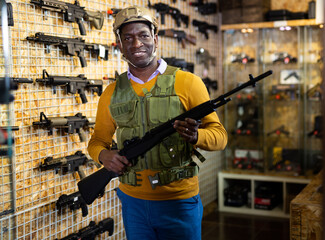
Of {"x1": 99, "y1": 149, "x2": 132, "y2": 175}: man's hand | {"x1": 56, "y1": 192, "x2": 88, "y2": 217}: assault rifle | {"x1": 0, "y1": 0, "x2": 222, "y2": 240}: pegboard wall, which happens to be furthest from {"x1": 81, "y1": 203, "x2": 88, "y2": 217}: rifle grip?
{"x1": 99, "y1": 149, "x2": 132, "y2": 175}: man's hand

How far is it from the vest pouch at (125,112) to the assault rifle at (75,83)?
3.39 feet

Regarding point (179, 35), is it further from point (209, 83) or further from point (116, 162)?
point (116, 162)

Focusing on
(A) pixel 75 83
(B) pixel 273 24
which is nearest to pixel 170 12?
(B) pixel 273 24

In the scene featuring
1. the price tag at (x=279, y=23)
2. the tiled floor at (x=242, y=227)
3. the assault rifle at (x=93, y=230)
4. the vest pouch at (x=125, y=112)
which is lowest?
the tiled floor at (x=242, y=227)

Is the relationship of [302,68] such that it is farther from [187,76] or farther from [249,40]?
[187,76]

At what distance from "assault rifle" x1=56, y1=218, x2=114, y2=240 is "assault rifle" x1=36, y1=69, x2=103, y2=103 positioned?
1092 mm

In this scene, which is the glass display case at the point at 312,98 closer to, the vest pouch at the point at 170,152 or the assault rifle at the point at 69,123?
the assault rifle at the point at 69,123

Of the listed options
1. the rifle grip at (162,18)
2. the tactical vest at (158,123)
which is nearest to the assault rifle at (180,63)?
the rifle grip at (162,18)

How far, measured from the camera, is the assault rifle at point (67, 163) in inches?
133

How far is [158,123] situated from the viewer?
241cm

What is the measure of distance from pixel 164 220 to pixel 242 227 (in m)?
3.42

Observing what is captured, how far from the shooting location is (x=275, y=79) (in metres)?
6.16

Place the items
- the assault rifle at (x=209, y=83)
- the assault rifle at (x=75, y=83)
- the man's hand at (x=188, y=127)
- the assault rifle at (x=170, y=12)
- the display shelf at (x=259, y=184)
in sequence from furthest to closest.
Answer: the assault rifle at (x=209, y=83), the display shelf at (x=259, y=184), the assault rifle at (x=170, y=12), the assault rifle at (x=75, y=83), the man's hand at (x=188, y=127)

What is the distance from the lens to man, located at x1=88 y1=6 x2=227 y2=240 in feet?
7.67
